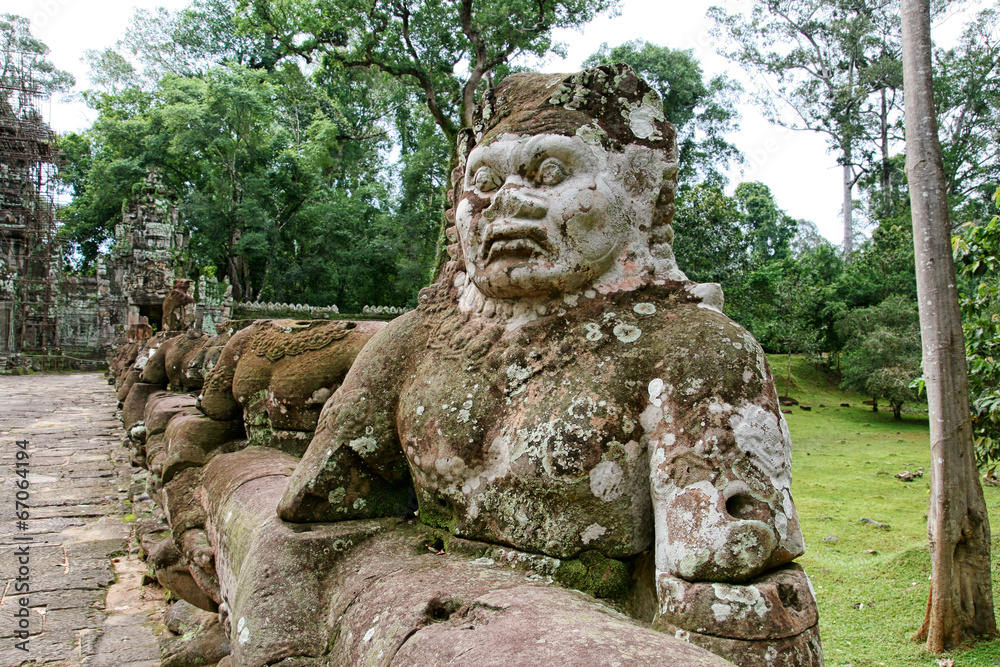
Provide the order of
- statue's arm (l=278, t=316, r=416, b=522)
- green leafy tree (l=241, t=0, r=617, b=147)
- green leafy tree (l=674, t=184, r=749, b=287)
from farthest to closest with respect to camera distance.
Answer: green leafy tree (l=241, t=0, r=617, b=147) < green leafy tree (l=674, t=184, r=749, b=287) < statue's arm (l=278, t=316, r=416, b=522)

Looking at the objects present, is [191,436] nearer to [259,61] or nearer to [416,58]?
[416,58]

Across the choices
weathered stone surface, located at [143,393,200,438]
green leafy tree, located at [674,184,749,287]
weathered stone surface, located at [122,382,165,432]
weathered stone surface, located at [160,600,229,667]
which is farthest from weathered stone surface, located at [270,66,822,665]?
green leafy tree, located at [674,184,749,287]

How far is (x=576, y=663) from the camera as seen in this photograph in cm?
116

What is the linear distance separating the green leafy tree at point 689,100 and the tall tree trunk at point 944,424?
10257 millimetres

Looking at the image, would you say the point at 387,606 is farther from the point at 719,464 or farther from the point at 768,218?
the point at 768,218

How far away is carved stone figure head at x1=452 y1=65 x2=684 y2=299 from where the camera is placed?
1.79m

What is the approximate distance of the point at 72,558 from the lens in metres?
4.28

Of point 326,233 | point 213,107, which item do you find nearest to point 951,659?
point 326,233

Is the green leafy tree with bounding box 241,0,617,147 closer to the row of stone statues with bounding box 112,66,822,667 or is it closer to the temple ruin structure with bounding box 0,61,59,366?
the row of stone statues with bounding box 112,66,822,667

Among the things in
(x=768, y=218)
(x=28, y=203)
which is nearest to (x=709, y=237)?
(x=768, y=218)

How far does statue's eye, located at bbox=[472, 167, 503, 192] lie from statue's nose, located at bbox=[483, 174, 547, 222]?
0.06 m

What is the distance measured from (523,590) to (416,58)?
549 inches

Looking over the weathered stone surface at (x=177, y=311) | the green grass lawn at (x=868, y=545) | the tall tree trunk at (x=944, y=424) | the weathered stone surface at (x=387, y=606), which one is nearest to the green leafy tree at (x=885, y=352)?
the green grass lawn at (x=868, y=545)

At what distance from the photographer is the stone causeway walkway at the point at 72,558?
10.1 ft
